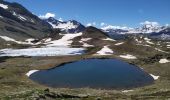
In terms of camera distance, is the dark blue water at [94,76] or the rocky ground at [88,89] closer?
the rocky ground at [88,89]

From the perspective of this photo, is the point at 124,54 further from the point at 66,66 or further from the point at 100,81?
the point at 100,81

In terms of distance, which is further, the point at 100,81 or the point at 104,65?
the point at 104,65

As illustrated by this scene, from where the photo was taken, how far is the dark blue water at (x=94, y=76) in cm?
10262

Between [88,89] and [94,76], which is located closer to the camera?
[88,89]

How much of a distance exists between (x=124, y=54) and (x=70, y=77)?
2939 inches

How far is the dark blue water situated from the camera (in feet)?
337

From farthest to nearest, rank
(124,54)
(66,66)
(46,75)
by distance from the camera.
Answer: (124,54), (66,66), (46,75)

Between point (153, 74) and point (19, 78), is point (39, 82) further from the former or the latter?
point (153, 74)

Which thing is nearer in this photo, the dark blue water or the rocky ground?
the rocky ground

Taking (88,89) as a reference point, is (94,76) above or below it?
above

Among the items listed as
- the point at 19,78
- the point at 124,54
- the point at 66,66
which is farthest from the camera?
the point at 124,54

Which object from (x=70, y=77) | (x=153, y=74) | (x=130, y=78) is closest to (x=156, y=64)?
(x=153, y=74)

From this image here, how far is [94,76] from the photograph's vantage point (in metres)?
117

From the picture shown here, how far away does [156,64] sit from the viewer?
14625 cm
